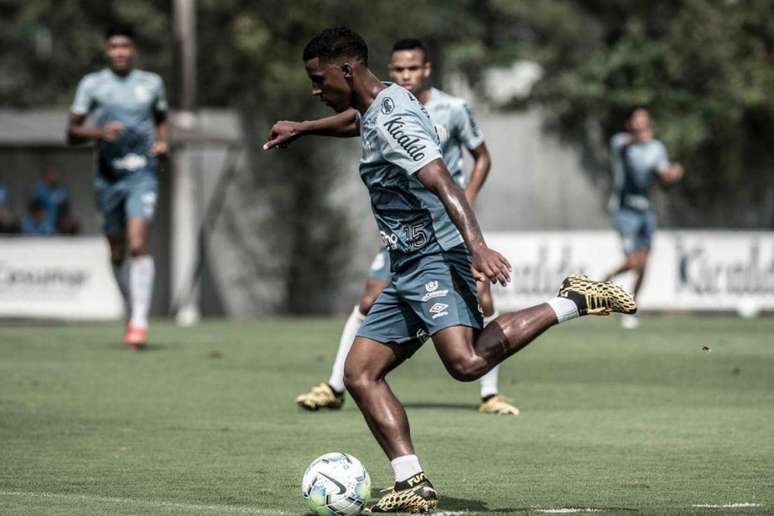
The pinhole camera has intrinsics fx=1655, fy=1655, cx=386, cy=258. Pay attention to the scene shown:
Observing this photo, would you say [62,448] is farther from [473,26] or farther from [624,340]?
[473,26]

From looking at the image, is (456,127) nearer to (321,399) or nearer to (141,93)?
(321,399)

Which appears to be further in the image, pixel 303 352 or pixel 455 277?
pixel 303 352

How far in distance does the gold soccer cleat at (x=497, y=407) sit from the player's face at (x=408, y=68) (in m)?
2.18

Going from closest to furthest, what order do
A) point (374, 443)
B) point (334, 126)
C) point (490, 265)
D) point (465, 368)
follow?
point (490, 265) < point (465, 368) < point (334, 126) < point (374, 443)

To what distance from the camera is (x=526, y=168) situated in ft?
90.9

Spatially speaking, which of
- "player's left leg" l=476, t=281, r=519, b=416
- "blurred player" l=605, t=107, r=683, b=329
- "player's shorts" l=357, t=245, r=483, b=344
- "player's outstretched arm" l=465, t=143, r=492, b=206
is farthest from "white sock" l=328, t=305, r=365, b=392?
"blurred player" l=605, t=107, r=683, b=329

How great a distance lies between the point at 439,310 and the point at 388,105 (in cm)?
94

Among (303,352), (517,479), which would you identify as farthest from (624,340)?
(517,479)

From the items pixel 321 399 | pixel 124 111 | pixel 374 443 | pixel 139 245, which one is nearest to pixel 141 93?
pixel 124 111

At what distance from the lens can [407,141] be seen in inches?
284

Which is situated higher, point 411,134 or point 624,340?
point 411,134

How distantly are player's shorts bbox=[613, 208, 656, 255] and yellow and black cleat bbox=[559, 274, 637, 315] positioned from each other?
1376 centimetres

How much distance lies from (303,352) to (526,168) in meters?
11.7

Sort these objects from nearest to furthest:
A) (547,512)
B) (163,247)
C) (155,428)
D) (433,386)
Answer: (547,512)
(155,428)
(433,386)
(163,247)
